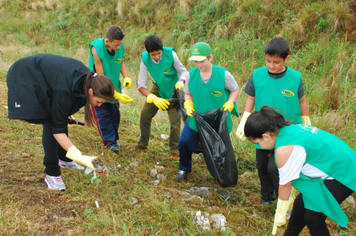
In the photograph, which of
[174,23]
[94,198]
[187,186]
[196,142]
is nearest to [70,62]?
[94,198]

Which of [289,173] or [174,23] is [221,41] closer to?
[174,23]

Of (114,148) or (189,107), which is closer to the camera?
(189,107)

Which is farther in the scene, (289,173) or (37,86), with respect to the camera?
(37,86)

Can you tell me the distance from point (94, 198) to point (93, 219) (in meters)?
0.30

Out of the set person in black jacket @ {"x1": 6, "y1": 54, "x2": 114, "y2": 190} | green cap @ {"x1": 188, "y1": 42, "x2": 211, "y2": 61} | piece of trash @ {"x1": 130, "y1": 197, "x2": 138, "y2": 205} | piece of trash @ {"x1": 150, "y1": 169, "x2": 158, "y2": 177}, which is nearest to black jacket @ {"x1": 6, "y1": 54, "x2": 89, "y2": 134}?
person in black jacket @ {"x1": 6, "y1": 54, "x2": 114, "y2": 190}

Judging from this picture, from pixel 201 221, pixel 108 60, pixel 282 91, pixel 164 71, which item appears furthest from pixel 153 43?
pixel 201 221

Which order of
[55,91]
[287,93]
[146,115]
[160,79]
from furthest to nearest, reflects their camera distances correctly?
[146,115] < [160,79] < [287,93] < [55,91]

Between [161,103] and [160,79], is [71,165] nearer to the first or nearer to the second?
[161,103]

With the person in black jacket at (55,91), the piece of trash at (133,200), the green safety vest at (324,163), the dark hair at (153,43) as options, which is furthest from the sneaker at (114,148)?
the green safety vest at (324,163)

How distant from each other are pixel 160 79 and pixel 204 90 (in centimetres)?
83

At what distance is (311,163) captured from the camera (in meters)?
1.79

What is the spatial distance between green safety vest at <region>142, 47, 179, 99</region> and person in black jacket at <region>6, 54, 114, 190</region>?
48.2 inches

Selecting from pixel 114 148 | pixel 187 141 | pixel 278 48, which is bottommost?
pixel 114 148

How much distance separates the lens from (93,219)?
94.7 inches
